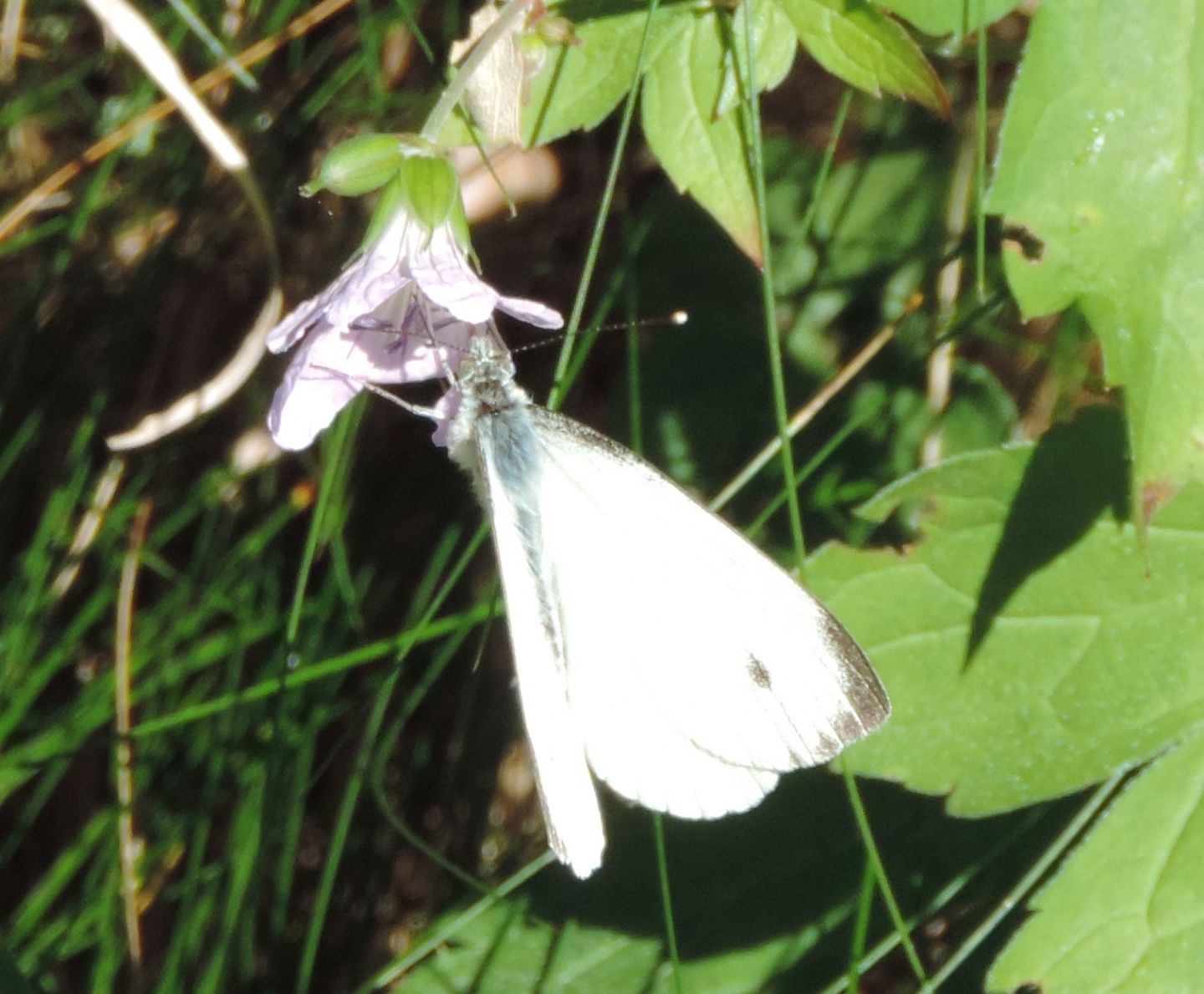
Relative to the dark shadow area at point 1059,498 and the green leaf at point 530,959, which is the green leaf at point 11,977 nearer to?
the green leaf at point 530,959

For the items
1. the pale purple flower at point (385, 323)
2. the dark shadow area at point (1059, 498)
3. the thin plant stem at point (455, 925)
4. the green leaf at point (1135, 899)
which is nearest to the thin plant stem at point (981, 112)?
the dark shadow area at point (1059, 498)

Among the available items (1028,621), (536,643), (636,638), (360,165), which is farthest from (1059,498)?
(360,165)

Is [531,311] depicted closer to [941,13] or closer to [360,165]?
[360,165]

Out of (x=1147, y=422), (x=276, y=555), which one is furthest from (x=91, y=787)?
(x=1147, y=422)

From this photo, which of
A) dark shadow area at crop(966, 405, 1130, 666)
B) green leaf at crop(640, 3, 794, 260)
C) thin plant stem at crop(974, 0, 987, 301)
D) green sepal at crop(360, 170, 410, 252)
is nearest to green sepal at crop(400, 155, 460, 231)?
green sepal at crop(360, 170, 410, 252)

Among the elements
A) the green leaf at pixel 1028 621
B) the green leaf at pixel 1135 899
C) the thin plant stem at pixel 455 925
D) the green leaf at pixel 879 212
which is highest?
the green leaf at pixel 879 212

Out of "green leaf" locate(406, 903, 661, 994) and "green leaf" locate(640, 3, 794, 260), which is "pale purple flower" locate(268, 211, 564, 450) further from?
"green leaf" locate(406, 903, 661, 994)
